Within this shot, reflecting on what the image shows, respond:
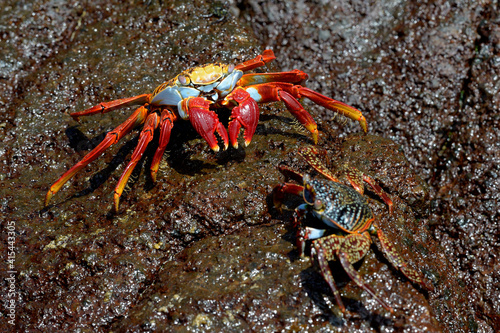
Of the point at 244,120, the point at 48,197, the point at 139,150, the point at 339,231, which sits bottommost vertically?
the point at 48,197

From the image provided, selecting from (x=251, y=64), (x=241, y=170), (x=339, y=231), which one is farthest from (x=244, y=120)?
(x=339, y=231)

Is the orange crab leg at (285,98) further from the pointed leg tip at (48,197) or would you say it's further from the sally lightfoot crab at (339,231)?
the pointed leg tip at (48,197)

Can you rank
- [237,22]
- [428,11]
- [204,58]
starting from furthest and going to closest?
1. [428,11]
2. [237,22]
3. [204,58]

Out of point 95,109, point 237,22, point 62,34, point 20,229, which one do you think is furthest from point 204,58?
point 20,229

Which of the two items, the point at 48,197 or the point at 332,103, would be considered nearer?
the point at 48,197

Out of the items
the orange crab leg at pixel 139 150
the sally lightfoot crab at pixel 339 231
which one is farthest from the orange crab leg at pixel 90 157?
the sally lightfoot crab at pixel 339 231

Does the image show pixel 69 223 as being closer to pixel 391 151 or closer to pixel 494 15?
pixel 391 151

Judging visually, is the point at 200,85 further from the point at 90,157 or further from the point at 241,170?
the point at 90,157
